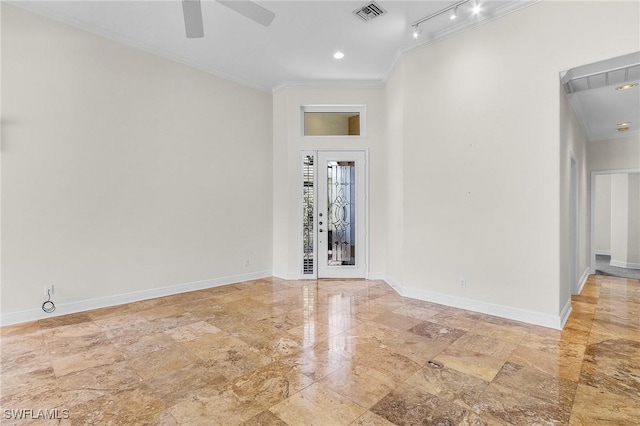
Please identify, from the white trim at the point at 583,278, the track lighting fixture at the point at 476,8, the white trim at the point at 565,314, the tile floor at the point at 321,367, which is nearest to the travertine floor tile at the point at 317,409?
the tile floor at the point at 321,367

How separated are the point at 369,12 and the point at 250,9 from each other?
1.64 metres

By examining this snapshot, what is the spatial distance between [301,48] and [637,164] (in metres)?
6.82

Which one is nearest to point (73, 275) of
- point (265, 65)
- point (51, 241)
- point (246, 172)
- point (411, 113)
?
point (51, 241)

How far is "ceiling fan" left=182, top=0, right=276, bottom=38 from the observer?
2496mm

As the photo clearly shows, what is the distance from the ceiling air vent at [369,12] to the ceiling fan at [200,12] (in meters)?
1.33

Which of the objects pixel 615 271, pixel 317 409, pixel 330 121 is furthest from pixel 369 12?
pixel 615 271

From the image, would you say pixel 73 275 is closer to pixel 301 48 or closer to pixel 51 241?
pixel 51 241

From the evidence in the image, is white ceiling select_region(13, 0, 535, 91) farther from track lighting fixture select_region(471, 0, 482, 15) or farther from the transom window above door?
the transom window above door

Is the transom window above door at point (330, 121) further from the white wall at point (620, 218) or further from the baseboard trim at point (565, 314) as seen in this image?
the white wall at point (620, 218)

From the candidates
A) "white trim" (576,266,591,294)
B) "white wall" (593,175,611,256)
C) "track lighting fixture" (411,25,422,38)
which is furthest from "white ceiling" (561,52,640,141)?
"white wall" (593,175,611,256)

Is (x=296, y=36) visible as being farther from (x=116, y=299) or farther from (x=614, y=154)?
(x=614, y=154)

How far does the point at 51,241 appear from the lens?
147 inches

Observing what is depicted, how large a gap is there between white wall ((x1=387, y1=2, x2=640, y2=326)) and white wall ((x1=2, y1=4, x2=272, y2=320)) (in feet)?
9.85

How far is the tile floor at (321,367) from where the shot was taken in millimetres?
2000
